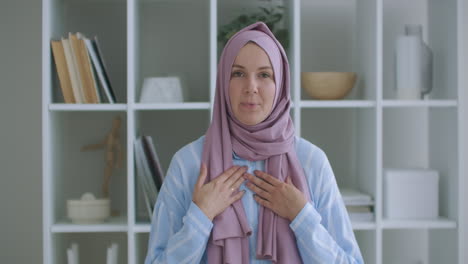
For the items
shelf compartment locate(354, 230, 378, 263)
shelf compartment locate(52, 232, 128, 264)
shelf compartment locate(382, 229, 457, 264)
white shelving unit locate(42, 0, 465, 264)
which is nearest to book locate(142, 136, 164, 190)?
white shelving unit locate(42, 0, 465, 264)

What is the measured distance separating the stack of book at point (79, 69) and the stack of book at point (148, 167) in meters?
0.22

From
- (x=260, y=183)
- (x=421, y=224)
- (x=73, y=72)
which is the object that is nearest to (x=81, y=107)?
(x=73, y=72)

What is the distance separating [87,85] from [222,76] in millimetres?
961

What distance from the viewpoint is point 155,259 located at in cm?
126

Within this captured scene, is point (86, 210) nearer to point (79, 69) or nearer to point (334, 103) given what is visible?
point (79, 69)

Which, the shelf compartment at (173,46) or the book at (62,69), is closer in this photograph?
the book at (62,69)

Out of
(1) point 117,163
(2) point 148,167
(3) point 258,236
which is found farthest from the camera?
(1) point 117,163

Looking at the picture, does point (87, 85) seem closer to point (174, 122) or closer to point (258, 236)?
point (174, 122)

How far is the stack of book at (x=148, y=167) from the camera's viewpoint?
205 cm

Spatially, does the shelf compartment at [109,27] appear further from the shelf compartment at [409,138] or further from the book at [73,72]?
Result: the shelf compartment at [409,138]

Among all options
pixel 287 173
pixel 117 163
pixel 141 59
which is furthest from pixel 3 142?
pixel 287 173

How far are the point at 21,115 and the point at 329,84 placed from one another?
1.40 m

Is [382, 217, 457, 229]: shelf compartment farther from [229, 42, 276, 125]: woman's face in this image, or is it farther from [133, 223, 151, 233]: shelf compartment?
[229, 42, 276, 125]: woman's face

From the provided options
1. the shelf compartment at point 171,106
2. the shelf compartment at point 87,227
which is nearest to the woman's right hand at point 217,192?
the shelf compartment at point 171,106
